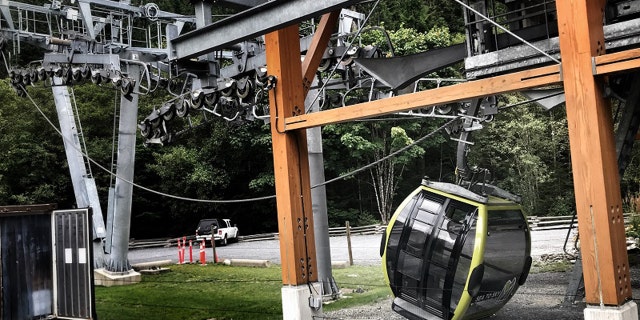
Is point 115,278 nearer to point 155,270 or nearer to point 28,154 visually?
point 155,270

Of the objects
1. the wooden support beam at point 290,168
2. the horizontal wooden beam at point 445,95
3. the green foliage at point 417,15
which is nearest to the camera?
the horizontal wooden beam at point 445,95

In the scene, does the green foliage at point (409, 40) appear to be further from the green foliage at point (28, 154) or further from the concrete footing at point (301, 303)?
the concrete footing at point (301, 303)

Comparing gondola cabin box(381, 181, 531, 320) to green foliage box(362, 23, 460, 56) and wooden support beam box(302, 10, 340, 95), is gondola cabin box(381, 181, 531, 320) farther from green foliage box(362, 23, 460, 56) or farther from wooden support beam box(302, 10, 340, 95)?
green foliage box(362, 23, 460, 56)

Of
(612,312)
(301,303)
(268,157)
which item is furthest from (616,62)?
(268,157)

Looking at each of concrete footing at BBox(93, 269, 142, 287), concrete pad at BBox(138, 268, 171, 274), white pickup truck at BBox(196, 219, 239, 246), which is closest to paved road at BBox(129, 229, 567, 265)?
white pickup truck at BBox(196, 219, 239, 246)

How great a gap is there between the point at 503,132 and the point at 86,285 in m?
26.8

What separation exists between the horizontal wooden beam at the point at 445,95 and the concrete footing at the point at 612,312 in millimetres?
2393

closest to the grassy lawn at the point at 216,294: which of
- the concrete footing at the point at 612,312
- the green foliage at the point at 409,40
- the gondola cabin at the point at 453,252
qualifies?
the gondola cabin at the point at 453,252

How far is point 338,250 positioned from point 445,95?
18.0m

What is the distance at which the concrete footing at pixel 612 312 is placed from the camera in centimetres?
597

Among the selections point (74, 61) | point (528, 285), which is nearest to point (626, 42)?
point (528, 285)

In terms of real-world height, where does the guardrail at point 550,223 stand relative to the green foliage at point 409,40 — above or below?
below

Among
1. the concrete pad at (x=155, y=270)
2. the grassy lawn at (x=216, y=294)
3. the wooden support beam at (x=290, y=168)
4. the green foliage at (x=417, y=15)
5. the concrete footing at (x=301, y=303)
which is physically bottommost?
the grassy lawn at (x=216, y=294)

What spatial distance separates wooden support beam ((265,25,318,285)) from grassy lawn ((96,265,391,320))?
2.41 meters
